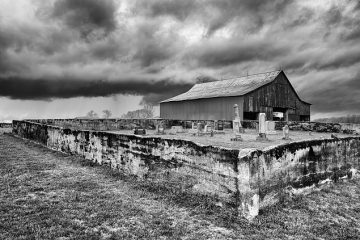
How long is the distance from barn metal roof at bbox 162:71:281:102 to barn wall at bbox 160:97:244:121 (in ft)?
1.89

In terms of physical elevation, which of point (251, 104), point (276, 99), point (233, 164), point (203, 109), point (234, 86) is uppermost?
point (234, 86)

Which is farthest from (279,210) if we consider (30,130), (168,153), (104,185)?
(30,130)

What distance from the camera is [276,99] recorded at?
92.8ft

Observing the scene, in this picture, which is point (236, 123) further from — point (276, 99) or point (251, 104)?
point (276, 99)

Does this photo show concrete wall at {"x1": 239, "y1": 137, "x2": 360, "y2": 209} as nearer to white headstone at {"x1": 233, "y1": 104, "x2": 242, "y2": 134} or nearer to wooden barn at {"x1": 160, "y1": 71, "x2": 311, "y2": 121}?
white headstone at {"x1": 233, "y1": 104, "x2": 242, "y2": 134}

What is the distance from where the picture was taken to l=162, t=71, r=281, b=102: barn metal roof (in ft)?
90.7

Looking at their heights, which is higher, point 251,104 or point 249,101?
point 249,101

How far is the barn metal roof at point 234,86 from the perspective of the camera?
27650 mm

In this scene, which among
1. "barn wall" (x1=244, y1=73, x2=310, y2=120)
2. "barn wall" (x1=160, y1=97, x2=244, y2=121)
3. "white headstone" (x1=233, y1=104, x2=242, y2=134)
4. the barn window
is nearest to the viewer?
"white headstone" (x1=233, y1=104, x2=242, y2=134)

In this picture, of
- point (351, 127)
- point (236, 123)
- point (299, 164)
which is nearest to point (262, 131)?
point (236, 123)

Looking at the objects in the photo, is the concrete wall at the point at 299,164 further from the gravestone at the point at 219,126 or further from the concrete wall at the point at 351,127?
the gravestone at the point at 219,126

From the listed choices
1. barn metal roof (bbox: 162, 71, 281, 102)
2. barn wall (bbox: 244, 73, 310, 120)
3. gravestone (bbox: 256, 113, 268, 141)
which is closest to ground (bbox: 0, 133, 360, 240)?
Result: gravestone (bbox: 256, 113, 268, 141)

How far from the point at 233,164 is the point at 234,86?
26.8 metres

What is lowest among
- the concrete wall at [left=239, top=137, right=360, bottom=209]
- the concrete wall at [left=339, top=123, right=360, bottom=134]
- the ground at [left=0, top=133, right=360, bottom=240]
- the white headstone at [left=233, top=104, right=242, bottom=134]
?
the ground at [left=0, top=133, right=360, bottom=240]
